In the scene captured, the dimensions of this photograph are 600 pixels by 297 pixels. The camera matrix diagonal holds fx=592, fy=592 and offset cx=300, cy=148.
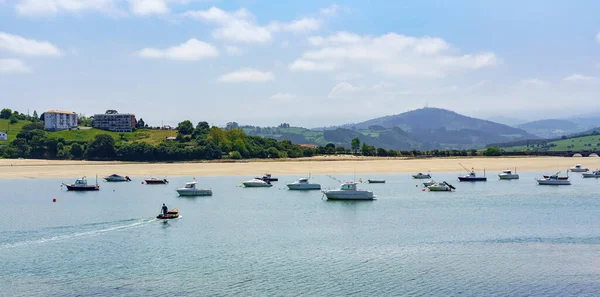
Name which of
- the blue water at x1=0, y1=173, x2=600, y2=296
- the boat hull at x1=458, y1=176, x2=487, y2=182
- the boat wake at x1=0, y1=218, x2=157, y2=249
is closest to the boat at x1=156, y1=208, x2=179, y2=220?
the boat wake at x1=0, y1=218, x2=157, y2=249

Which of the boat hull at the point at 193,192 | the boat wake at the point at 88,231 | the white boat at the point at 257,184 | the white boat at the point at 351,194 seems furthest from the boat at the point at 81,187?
the white boat at the point at 351,194

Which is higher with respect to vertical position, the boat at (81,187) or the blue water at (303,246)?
the boat at (81,187)

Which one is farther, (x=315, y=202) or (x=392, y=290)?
(x=315, y=202)

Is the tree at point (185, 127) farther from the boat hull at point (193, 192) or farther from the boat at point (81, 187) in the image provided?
the boat hull at point (193, 192)

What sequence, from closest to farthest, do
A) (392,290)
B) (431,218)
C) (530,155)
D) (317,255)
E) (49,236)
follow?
(392,290) → (317,255) → (49,236) → (431,218) → (530,155)

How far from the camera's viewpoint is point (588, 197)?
7406cm

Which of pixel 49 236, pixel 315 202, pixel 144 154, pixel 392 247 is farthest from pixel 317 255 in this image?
pixel 144 154

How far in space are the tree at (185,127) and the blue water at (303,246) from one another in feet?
361

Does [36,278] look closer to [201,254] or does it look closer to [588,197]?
[201,254]

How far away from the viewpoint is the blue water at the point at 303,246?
3231 centimetres

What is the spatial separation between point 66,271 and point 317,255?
51.8 feet

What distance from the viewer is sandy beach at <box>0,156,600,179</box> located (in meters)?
118

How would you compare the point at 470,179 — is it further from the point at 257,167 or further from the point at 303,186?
the point at 257,167

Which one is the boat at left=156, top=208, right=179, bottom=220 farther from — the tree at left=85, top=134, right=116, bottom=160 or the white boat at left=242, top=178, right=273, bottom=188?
the tree at left=85, top=134, right=116, bottom=160
